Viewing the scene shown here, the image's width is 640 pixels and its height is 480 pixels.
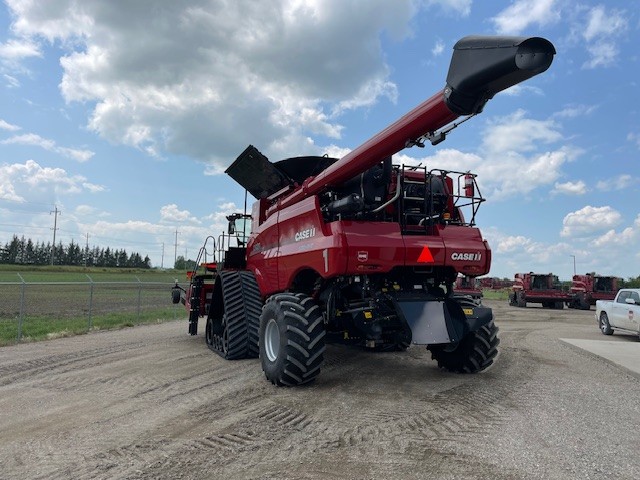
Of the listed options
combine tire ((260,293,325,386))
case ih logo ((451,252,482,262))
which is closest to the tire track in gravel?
combine tire ((260,293,325,386))

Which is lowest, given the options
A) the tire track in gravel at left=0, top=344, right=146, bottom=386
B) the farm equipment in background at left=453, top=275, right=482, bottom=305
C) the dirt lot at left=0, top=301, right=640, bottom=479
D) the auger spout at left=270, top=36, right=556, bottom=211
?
the tire track in gravel at left=0, top=344, right=146, bottom=386

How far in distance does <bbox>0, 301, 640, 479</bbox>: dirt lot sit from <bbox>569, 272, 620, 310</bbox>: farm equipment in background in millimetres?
24645

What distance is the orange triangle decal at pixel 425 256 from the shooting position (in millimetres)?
6160

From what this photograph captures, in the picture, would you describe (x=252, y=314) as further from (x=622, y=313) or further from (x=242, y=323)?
(x=622, y=313)

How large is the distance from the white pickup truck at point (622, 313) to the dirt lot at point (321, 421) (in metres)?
7.42

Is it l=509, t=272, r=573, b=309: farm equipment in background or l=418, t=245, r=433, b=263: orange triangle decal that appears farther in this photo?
l=509, t=272, r=573, b=309: farm equipment in background

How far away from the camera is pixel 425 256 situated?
618 centimetres

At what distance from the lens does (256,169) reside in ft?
29.0

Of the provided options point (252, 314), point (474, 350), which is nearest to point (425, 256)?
point (474, 350)

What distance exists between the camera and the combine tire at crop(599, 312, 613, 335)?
15625 mm

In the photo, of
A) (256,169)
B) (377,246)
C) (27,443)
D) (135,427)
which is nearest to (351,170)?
(377,246)

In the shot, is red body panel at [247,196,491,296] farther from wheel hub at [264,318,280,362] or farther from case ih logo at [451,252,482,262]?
wheel hub at [264,318,280,362]

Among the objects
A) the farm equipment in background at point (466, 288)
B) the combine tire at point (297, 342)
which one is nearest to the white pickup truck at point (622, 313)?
the farm equipment in background at point (466, 288)

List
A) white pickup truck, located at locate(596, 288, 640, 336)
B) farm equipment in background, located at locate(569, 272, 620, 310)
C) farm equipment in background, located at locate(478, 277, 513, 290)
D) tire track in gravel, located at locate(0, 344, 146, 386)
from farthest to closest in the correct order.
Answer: farm equipment in background, located at locate(478, 277, 513, 290) < farm equipment in background, located at locate(569, 272, 620, 310) < white pickup truck, located at locate(596, 288, 640, 336) < tire track in gravel, located at locate(0, 344, 146, 386)
